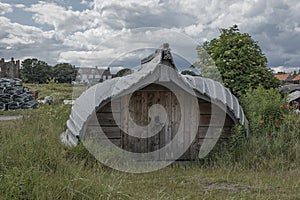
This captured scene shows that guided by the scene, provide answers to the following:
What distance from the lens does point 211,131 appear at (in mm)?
7453

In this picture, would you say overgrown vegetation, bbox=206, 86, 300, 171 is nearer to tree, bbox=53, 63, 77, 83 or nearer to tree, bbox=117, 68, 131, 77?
tree, bbox=117, 68, 131, 77

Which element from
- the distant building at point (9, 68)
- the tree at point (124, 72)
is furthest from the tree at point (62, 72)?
the tree at point (124, 72)

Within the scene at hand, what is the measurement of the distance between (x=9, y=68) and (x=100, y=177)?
23144mm

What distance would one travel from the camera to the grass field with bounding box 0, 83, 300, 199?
10.8ft

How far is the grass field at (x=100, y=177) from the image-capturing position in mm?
3303

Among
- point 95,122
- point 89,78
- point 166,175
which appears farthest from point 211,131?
point 89,78

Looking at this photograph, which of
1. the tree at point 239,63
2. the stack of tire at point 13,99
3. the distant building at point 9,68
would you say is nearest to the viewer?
the tree at point 239,63

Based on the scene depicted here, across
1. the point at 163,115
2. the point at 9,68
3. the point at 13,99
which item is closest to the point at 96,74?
the point at 163,115

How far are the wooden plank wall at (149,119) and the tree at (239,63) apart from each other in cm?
415

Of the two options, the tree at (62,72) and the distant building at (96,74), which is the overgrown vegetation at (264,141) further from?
the tree at (62,72)

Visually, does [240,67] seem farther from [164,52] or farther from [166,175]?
[166,175]

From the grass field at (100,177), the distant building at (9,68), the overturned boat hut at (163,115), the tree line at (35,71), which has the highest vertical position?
the tree line at (35,71)

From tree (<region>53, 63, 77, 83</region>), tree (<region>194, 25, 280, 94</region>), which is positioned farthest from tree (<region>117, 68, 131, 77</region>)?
tree (<region>53, 63, 77, 83</region>)

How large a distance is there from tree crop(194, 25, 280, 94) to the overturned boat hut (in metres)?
4.13
